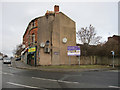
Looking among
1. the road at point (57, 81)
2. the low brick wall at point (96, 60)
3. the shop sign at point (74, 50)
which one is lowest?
the low brick wall at point (96, 60)

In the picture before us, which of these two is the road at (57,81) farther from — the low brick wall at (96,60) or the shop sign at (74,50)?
the low brick wall at (96,60)

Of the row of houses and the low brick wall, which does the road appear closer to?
the row of houses

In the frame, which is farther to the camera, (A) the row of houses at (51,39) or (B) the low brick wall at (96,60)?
(B) the low brick wall at (96,60)

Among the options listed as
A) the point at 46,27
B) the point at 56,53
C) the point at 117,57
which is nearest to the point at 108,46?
the point at 117,57

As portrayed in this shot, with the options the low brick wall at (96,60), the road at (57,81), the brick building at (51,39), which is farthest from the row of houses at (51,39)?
the road at (57,81)

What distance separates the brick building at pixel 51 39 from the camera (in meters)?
22.0

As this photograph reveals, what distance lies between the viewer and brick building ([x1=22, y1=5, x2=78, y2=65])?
2195cm

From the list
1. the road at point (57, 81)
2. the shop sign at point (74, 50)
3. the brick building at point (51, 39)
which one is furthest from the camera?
the brick building at point (51, 39)

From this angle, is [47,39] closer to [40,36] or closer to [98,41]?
[40,36]

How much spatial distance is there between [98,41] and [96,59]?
271 inches

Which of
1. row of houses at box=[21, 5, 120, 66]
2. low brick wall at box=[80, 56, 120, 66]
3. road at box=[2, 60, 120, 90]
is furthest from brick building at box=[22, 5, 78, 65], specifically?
road at box=[2, 60, 120, 90]

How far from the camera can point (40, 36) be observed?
22.6 meters

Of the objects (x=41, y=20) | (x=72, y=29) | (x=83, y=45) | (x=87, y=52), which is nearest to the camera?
(x=41, y=20)

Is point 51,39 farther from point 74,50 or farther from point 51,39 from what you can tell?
point 74,50
